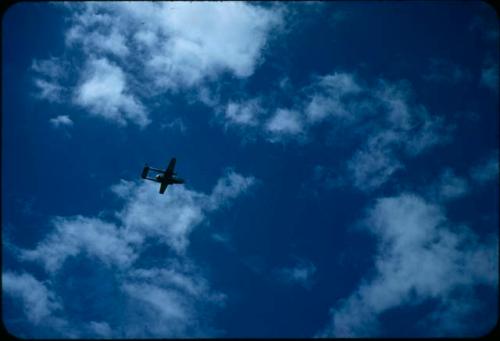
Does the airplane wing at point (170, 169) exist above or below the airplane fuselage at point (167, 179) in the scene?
above

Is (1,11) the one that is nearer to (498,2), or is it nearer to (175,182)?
(498,2)

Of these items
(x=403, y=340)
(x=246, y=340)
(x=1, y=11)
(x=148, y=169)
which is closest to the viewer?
(x=403, y=340)

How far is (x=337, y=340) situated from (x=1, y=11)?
73.8 ft

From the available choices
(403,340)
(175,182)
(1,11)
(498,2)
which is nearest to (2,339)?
(1,11)

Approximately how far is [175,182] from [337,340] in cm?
3656

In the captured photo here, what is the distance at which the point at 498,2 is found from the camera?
1451 centimetres

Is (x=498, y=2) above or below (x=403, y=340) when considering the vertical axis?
above

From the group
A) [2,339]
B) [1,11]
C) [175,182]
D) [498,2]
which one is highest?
[175,182]

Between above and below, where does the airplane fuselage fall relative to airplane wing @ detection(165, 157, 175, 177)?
below

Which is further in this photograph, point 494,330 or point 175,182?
point 175,182

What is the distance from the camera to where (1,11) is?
17.1 m

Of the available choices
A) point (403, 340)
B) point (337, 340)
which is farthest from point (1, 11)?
point (403, 340)

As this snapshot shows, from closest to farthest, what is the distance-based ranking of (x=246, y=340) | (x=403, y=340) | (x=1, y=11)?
(x=403, y=340)
(x=246, y=340)
(x=1, y=11)

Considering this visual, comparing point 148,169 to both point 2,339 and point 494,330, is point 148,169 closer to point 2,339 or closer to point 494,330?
point 2,339
